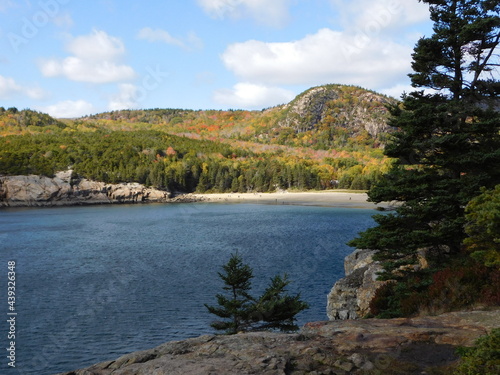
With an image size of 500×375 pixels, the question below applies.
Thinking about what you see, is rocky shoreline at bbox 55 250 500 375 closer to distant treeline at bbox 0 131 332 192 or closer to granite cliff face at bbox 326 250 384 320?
granite cliff face at bbox 326 250 384 320

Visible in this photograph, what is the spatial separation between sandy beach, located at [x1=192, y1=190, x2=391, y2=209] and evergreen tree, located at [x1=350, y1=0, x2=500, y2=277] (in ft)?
294

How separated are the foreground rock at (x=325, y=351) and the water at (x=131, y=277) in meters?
12.9

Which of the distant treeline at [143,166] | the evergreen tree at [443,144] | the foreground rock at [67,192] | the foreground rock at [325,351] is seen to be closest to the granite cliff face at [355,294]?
the evergreen tree at [443,144]

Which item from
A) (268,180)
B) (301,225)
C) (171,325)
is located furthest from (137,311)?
(268,180)

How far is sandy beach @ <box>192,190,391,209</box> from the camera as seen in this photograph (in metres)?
117

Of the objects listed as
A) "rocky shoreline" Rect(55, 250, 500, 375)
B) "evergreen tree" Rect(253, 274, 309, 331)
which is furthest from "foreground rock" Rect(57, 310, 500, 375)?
"evergreen tree" Rect(253, 274, 309, 331)

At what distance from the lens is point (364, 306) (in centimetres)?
1967

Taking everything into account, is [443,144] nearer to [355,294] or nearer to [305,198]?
[355,294]

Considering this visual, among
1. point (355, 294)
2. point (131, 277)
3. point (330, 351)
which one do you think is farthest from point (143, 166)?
point (330, 351)

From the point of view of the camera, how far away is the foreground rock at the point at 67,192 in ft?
424

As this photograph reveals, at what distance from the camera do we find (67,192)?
138750 mm

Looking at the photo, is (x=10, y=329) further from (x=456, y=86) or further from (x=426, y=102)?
(x=456, y=86)

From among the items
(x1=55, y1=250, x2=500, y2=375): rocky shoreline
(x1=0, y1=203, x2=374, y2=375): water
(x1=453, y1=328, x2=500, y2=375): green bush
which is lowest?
(x1=0, y1=203, x2=374, y2=375): water

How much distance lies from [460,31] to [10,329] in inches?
1241
